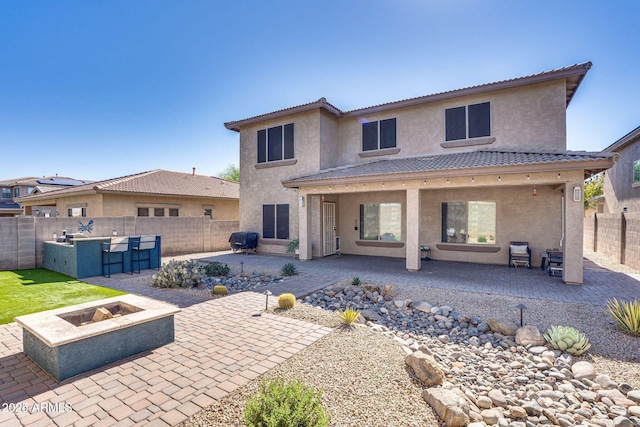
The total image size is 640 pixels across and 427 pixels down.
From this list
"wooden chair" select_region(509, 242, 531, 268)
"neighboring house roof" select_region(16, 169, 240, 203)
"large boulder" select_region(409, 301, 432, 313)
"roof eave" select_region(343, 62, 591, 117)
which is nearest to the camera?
"large boulder" select_region(409, 301, 432, 313)

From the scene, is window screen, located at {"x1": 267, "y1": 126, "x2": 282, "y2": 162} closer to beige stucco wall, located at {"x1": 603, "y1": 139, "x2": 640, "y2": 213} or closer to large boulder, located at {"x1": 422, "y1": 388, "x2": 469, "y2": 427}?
large boulder, located at {"x1": 422, "y1": 388, "x2": 469, "y2": 427}

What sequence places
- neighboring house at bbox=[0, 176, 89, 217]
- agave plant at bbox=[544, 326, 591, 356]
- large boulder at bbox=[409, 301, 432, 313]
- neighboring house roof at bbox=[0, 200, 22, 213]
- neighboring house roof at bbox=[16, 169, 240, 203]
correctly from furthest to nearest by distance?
neighboring house at bbox=[0, 176, 89, 217] → neighboring house roof at bbox=[0, 200, 22, 213] → neighboring house roof at bbox=[16, 169, 240, 203] → large boulder at bbox=[409, 301, 432, 313] → agave plant at bbox=[544, 326, 591, 356]

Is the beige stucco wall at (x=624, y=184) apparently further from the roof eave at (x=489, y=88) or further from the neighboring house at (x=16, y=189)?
the neighboring house at (x=16, y=189)

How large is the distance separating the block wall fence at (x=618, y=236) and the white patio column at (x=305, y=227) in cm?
1225

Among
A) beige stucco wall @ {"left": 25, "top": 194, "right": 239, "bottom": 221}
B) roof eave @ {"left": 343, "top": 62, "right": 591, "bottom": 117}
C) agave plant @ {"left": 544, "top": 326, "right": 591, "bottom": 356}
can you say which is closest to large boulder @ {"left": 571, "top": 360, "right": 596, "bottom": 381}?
agave plant @ {"left": 544, "top": 326, "right": 591, "bottom": 356}

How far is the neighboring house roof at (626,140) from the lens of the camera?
1348 centimetres

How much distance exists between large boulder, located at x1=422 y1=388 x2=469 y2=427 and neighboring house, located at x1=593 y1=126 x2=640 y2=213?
1636 cm

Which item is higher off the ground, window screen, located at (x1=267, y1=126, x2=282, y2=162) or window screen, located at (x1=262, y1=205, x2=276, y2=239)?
window screen, located at (x1=267, y1=126, x2=282, y2=162)

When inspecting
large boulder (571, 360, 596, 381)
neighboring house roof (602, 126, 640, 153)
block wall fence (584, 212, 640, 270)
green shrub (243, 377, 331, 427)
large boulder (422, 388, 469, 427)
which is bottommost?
large boulder (571, 360, 596, 381)

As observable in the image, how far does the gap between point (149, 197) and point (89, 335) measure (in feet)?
56.0

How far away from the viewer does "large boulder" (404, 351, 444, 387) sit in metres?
3.92

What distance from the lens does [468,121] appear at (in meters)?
12.6

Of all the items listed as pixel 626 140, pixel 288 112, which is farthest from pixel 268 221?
pixel 626 140

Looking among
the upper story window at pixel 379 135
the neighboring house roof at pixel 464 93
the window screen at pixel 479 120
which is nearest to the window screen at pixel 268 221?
the neighboring house roof at pixel 464 93
